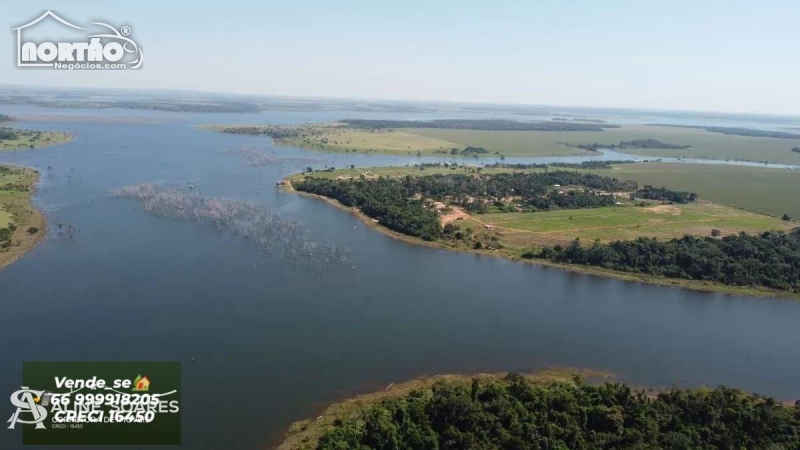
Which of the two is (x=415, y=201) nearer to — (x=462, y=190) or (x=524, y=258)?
(x=462, y=190)

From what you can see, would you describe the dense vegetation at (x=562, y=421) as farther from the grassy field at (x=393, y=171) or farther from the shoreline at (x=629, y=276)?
the grassy field at (x=393, y=171)

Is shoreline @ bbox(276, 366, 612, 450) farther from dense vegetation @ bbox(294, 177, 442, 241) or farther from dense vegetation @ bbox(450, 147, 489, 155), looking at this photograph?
dense vegetation @ bbox(450, 147, 489, 155)

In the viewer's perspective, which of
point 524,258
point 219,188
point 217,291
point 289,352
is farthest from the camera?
point 219,188

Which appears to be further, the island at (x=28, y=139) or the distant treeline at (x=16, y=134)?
the distant treeline at (x=16, y=134)

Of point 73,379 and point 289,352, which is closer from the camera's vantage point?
point 73,379

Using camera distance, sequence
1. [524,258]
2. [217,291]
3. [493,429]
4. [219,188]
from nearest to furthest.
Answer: [493,429], [217,291], [524,258], [219,188]

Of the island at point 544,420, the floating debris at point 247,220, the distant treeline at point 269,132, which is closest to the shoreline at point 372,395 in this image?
the island at point 544,420

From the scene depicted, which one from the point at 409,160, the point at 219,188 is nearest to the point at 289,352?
the point at 219,188

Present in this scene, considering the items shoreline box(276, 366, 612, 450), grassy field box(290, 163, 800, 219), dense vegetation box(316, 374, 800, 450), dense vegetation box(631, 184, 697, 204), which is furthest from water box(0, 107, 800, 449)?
grassy field box(290, 163, 800, 219)
